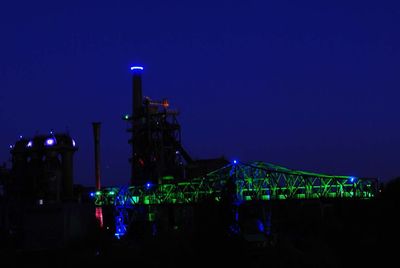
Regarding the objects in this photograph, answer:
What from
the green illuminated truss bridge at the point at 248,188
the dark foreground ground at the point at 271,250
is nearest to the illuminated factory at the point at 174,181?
the green illuminated truss bridge at the point at 248,188

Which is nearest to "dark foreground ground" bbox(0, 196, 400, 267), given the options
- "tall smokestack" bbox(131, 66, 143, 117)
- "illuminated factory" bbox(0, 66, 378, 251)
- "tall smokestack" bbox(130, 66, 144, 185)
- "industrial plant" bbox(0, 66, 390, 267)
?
"industrial plant" bbox(0, 66, 390, 267)

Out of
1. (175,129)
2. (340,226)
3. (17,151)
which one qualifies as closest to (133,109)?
(175,129)

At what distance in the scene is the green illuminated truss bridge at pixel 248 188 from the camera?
3765 inches

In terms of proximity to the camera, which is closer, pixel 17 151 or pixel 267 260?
pixel 267 260

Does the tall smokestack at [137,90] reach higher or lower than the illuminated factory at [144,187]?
higher

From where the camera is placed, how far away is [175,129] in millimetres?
118812

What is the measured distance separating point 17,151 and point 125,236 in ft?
103

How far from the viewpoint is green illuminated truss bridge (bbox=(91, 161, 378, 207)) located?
9562 centimetres

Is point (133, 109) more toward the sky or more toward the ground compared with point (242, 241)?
more toward the sky

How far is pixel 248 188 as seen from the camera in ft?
333

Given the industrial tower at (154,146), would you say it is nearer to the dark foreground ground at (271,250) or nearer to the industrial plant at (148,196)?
the industrial plant at (148,196)

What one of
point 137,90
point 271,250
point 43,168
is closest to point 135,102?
point 137,90

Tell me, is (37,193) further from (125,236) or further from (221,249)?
(221,249)

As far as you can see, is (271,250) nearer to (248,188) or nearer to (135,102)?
(248,188)
